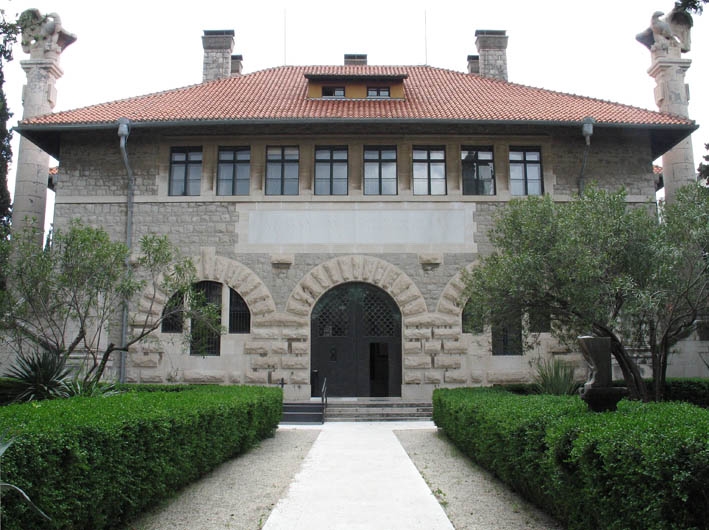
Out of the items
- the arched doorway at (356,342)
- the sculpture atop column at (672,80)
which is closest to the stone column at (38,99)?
the arched doorway at (356,342)

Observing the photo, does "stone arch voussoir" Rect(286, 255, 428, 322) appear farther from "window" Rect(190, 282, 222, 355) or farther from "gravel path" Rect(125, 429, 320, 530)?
"gravel path" Rect(125, 429, 320, 530)

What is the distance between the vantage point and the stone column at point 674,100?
19688 millimetres

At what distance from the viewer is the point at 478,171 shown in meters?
18.0

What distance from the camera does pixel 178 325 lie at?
1717 centimetres

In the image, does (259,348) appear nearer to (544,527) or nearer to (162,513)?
(162,513)

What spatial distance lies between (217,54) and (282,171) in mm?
8416

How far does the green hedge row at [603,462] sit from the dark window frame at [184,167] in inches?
493

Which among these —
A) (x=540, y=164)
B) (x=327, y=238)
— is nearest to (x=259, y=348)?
(x=327, y=238)

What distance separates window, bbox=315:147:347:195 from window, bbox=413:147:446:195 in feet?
6.91

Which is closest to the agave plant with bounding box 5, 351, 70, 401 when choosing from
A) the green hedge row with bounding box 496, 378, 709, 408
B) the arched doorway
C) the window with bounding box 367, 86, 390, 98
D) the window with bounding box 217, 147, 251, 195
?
the arched doorway

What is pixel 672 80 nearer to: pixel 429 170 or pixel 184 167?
pixel 429 170

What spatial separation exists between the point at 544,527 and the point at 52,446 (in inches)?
173

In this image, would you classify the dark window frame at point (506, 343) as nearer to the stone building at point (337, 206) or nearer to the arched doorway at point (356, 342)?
the stone building at point (337, 206)

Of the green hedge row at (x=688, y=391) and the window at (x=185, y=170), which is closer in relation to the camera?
the green hedge row at (x=688, y=391)
